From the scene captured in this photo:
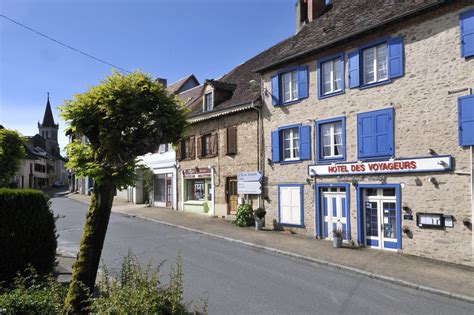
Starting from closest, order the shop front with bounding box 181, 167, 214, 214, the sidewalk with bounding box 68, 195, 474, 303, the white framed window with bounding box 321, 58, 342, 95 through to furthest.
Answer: the sidewalk with bounding box 68, 195, 474, 303
the white framed window with bounding box 321, 58, 342, 95
the shop front with bounding box 181, 167, 214, 214

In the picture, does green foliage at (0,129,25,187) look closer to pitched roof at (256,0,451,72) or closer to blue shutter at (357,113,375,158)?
pitched roof at (256,0,451,72)

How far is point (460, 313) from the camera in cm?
726

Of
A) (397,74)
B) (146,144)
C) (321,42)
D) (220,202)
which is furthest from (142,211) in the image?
(146,144)

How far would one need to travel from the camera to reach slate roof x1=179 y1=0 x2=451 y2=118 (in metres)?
13.1

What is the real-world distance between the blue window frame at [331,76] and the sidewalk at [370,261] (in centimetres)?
597

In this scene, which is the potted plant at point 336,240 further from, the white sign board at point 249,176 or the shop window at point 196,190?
the shop window at point 196,190

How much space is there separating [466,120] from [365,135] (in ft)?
10.9

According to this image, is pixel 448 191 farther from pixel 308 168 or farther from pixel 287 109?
pixel 287 109

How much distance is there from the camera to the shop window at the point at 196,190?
23.0 m

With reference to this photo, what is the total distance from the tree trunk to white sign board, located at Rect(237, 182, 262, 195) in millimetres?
12625

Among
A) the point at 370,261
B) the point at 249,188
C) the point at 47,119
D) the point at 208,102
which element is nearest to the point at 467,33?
the point at 370,261

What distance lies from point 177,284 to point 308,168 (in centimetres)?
1111

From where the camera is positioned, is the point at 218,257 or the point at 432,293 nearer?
the point at 432,293

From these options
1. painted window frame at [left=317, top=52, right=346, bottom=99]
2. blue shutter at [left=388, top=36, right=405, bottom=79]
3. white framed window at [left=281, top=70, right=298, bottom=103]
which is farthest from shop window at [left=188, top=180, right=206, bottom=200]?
blue shutter at [left=388, top=36, right=405, bottom=79]
